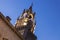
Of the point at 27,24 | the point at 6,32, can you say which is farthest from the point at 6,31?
the point at 27,24

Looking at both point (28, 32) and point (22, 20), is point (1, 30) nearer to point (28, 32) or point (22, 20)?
point (28, 32)

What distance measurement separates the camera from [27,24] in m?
51.5

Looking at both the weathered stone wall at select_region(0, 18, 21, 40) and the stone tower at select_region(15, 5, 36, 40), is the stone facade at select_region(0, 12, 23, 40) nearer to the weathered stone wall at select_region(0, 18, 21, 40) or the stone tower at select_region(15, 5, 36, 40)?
the weathered stone wall at select_region(0, 18, 21, 40)

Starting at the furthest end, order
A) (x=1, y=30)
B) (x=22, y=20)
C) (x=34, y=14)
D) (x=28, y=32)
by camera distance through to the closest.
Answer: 1. (x=34, y=14)
2. (x=22, y=20)
3. (x=28, y=32)
4. (x=1, y=30)

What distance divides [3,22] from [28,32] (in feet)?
72.2

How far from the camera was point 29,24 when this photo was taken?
52688 mm

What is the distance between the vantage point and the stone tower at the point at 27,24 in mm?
49500

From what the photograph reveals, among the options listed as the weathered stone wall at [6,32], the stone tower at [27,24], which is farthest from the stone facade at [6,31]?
the stone tower at [27,24]

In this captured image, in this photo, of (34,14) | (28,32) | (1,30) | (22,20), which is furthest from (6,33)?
(34,14)

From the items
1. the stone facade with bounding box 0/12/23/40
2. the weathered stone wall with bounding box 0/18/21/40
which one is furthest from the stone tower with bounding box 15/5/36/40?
the weathered stone wall with bounding box 0/18/21/40

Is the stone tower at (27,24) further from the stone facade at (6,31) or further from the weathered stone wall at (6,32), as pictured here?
the weathered stone wall at (6,32)

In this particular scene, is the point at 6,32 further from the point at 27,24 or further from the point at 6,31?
the point at 27,24

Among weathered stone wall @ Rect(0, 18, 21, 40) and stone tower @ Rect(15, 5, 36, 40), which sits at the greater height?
stone tower @ Rect(15, 5, 36, 40)

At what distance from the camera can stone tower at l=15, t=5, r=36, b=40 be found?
162 feet
